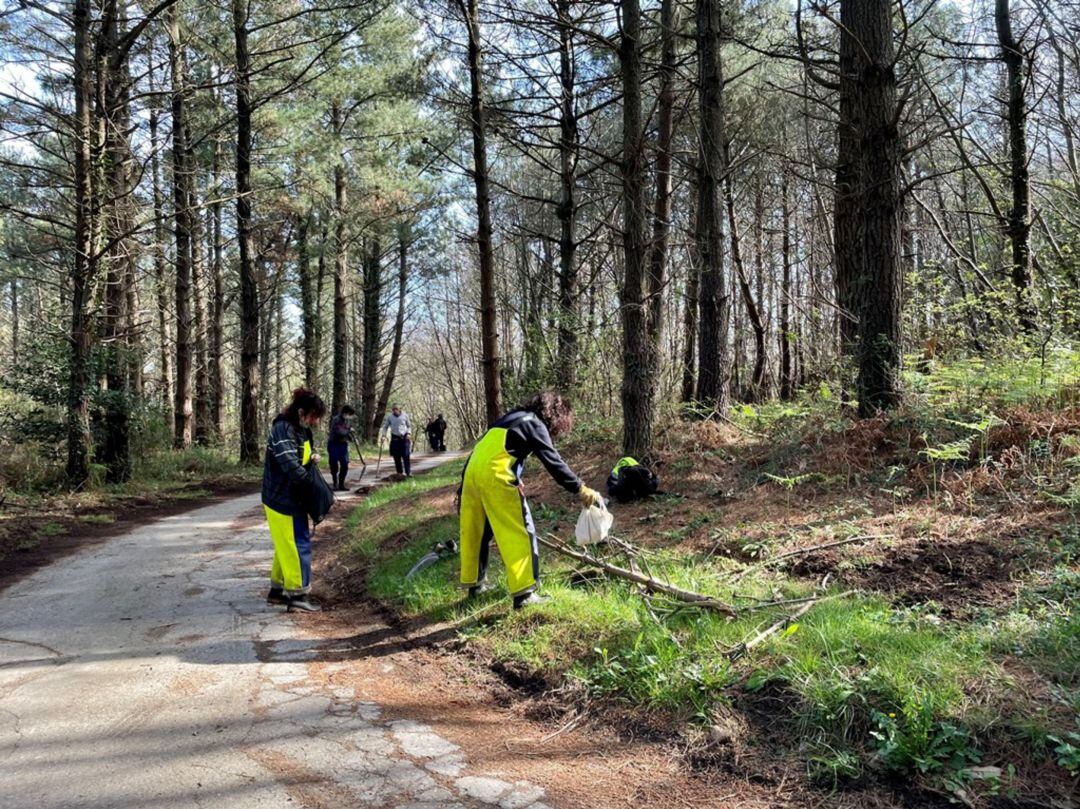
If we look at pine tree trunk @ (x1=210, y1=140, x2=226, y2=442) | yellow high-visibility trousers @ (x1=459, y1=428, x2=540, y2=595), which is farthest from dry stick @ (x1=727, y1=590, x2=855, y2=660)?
pine tree trunk @ (x1=210, y1=140, x2=226, y2=442)

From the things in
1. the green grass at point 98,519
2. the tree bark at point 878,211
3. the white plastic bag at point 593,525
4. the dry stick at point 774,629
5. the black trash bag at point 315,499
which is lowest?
the green grass at point 98,519

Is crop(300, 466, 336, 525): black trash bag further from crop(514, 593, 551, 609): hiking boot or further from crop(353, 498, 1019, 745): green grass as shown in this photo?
crop(514, 593, 551, 609): hiking boot

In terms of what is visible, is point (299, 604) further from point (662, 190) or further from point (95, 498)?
point (662, 190)

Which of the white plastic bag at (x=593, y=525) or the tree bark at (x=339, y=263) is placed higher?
the tree bark at (x=339, y=263)

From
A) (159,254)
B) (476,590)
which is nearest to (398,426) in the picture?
(159,254)

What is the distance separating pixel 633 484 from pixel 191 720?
195 inches

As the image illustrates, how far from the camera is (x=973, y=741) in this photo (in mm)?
2920

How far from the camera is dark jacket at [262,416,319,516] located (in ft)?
19.6

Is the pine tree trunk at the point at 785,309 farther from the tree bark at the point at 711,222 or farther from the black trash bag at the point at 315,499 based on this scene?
the black trash bag at the point at 315,499

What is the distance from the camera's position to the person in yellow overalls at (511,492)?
5.19 meters

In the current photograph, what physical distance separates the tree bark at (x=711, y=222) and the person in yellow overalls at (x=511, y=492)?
511cm

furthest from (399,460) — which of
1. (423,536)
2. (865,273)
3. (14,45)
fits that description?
(865,273)

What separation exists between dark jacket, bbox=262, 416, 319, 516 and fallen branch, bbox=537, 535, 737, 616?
216 centimetres

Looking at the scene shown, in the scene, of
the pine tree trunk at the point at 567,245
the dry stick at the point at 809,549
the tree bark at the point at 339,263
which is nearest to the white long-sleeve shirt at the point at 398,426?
the pine tree trunk at the point at 567,245
